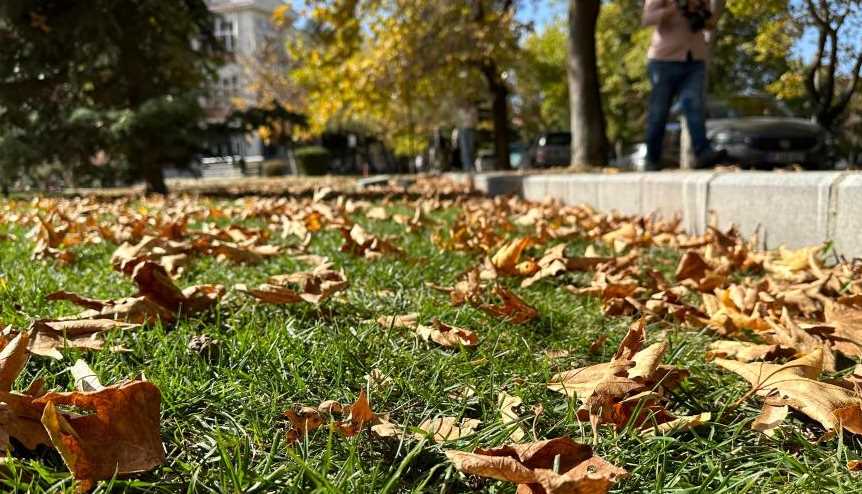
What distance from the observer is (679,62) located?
591 centimetres

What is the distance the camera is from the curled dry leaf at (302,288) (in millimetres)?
1816

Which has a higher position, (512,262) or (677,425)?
(512,262)

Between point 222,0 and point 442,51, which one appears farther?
point 222,0

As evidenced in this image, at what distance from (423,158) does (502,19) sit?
38.2 meters

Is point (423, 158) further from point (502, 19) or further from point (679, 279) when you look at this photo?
point (679, 279)

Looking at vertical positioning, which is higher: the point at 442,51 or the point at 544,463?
the point at 442,51

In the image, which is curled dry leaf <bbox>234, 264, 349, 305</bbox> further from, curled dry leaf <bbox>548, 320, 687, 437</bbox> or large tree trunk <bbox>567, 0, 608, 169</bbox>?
large tree trunk <bbox>567, 0, 608, 169</bbox>

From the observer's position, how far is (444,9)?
14.5 meters

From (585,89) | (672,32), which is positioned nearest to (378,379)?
(672,32)

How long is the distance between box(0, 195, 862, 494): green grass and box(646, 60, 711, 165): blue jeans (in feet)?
14.8

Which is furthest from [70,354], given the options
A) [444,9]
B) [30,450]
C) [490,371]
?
[444,9]

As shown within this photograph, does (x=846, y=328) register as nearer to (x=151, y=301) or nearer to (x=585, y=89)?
(x=151, y=301)

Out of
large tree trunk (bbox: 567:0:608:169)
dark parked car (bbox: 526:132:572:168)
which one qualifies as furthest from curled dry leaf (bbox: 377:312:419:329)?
dark parked car (bbox: 526:132:572:168)

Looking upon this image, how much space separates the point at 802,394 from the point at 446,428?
0.65m
